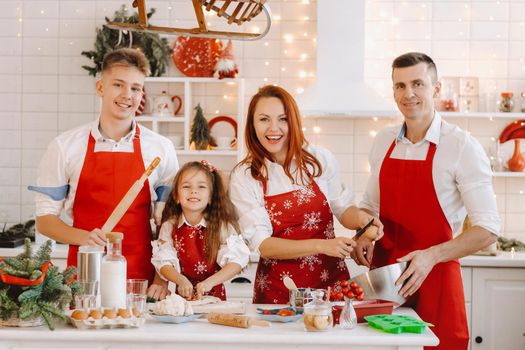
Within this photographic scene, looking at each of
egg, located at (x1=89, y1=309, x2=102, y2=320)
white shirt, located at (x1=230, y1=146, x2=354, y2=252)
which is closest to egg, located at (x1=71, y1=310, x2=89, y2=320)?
egg, located at (x1=89, y1=309, x2=102, y2=320)

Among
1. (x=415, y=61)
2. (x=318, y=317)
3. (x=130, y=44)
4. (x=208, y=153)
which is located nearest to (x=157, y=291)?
(x=318, y=317)

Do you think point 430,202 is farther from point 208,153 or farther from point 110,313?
point 208,153

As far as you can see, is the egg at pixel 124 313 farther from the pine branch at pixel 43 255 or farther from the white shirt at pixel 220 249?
the white shirt at pixel 220 249

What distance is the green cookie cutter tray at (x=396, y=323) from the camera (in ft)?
8.04

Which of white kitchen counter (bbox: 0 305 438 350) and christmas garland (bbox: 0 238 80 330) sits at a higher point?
christmas garland (bbox: 0 238 80 330)

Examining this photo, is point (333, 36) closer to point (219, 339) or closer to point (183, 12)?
point (183, 12)

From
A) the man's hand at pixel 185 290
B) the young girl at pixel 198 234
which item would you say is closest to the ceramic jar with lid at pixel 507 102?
the young girl at pixel 198 234

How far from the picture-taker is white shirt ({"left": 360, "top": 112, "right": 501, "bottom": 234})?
9.96ft

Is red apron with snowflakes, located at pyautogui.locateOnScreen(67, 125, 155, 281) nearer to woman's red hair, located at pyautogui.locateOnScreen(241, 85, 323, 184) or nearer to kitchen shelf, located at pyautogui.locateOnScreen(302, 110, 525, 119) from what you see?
woman's red hair, located at pyautogui.locateOnScreen(241, 85, 323, 184)

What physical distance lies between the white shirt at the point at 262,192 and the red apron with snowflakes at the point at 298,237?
0.11ft

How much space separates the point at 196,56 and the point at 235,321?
290cm

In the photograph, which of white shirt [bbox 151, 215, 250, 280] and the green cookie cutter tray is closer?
the green cookie cutter tray

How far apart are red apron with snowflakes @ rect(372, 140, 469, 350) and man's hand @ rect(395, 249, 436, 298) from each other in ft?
0.64

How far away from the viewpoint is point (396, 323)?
2496 millimetres
